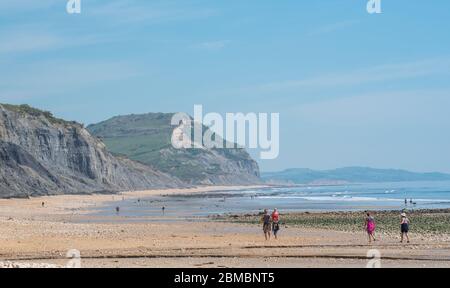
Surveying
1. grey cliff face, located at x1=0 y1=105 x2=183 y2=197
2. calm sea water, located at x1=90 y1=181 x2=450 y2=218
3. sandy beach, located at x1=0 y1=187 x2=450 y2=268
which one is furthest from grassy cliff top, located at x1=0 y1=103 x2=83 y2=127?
sandy beach, located at x1=0 y1=187 x2=450 y2=268

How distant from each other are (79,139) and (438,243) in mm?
127266

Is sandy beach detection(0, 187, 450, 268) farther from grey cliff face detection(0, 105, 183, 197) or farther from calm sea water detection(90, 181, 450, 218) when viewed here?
grey cliff face detection(0, 105, 183, 197)

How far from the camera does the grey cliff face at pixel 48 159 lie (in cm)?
11181

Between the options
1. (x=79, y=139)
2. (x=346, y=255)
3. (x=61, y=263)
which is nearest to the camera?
(x=61, y=263)

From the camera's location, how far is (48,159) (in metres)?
139

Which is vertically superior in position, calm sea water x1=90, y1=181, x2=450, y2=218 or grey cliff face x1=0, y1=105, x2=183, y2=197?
grey cliff face x1=0, y1=105, x2=183, y2=197

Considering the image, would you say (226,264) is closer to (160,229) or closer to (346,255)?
(346,255)

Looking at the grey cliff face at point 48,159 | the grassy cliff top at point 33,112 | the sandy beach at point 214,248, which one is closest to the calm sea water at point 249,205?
the grey cliff face at point 48,159

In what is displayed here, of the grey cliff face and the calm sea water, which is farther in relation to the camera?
the grey cliff face

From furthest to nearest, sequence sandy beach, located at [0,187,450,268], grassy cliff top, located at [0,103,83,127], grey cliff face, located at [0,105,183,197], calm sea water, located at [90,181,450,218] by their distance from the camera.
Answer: grassy cliff top, located at [0,103,83,127] → grey cliff face, located at [0,105,183,197] → calm sea water, located at [90,181,450,218] → sandy beach, located at [0,187,450,268]

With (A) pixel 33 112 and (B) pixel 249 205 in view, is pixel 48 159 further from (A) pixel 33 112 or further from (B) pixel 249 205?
(B) pixel 249 205

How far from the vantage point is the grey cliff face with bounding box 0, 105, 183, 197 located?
111812 millimetres
